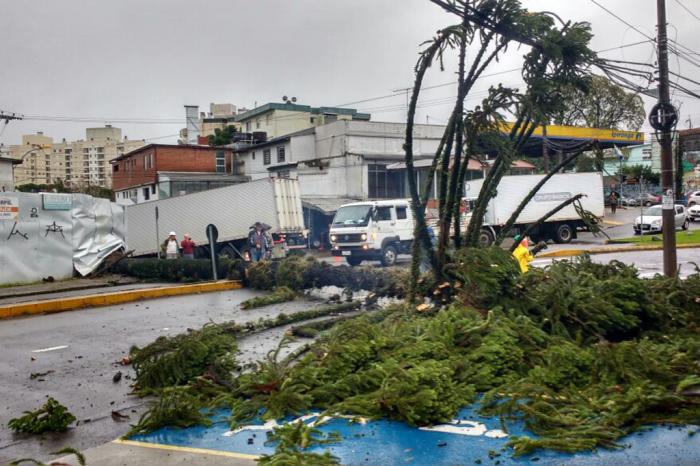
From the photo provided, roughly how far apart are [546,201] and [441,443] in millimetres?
31107

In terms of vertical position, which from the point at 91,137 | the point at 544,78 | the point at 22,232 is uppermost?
the point at 91,137

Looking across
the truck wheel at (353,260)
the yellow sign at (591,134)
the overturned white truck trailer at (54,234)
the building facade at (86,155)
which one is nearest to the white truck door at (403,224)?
the truck wheel at (353,260)

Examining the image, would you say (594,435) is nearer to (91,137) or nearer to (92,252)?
(92,252)

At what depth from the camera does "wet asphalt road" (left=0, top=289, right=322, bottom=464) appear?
615 centimetres

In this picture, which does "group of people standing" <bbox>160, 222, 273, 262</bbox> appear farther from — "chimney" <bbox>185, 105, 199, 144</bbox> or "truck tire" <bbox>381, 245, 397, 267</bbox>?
"chimney" <bbox>185, 105, 199, 144</bbox>

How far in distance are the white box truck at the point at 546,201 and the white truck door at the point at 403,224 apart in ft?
26.5

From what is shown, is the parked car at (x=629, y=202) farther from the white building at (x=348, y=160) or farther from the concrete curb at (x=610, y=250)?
the concrete curb at (x=610, y=250)

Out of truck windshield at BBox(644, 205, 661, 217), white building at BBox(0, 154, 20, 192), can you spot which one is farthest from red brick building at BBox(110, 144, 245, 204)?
truck windshield at BBox(644, 205, 661, 217)

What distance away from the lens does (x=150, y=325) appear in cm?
1187

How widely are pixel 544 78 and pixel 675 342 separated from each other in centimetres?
386

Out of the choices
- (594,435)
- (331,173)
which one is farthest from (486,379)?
(331,173)

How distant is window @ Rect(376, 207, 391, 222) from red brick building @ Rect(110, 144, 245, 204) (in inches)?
1132

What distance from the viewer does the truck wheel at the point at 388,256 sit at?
24078mm

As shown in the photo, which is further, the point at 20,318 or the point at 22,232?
the point at 22,232
